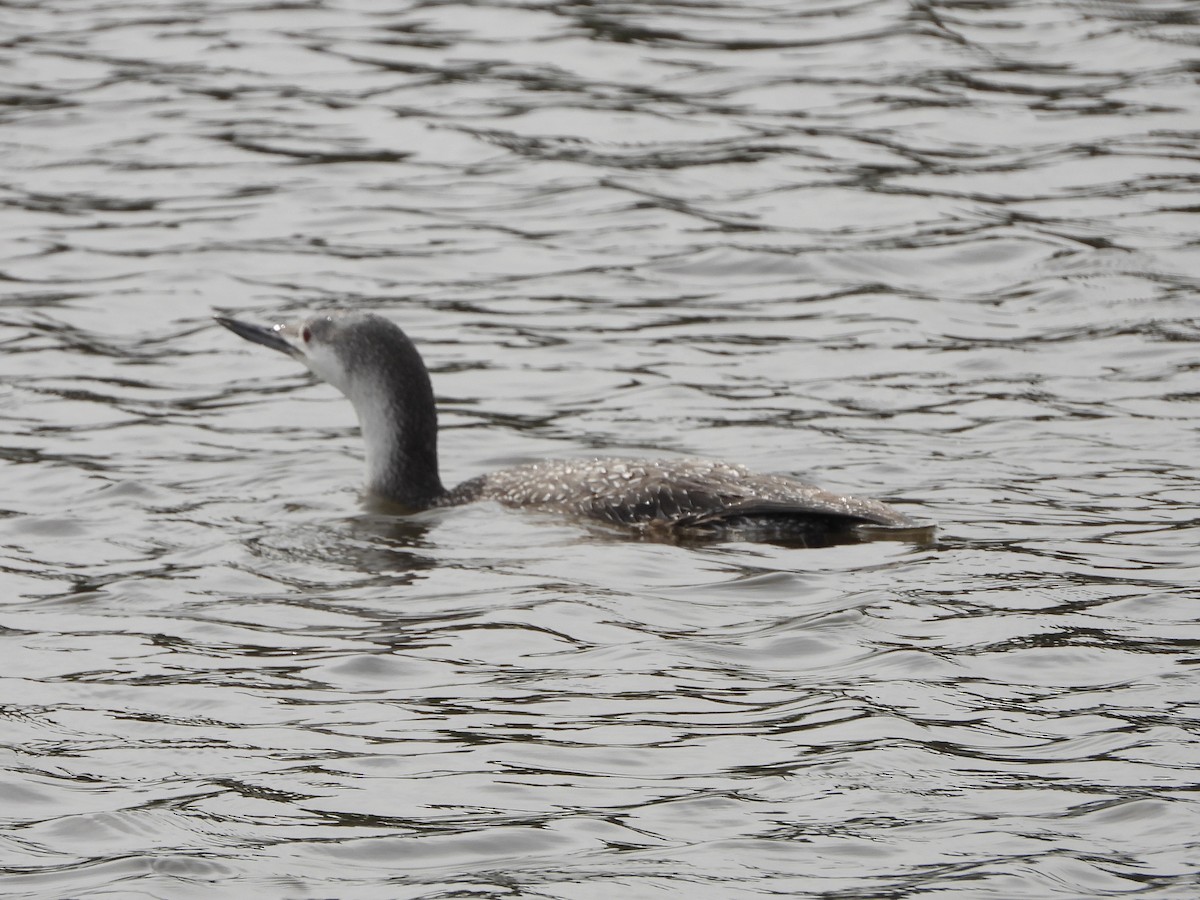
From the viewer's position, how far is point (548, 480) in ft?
27.4

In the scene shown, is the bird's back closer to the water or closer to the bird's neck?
the water

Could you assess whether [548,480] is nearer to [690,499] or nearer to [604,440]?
[690,499]

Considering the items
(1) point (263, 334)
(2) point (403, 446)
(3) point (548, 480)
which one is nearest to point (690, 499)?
(3) point (548, 480)

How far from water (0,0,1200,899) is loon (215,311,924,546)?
160 millimetres

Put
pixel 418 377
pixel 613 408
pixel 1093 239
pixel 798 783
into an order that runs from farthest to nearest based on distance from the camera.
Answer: pixel 1093 239 < pixel 613 408 < pixel 418 377 < pixel 798 783

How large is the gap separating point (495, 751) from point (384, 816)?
480 millimetres

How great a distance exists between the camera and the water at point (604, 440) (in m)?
5.52

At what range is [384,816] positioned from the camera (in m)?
5.52

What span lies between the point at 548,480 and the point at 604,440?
941mm

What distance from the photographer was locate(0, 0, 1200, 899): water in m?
5.52

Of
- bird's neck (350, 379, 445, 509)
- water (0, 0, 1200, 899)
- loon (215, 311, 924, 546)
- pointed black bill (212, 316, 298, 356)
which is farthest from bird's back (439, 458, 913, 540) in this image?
pointed black bill (212, 316, 298, 356)

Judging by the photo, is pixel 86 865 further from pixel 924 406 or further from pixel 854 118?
pixel 854 118

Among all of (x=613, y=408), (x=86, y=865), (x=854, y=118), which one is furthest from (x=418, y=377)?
(x=854, y=118)

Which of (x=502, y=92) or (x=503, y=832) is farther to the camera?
(x=502, y=92)
